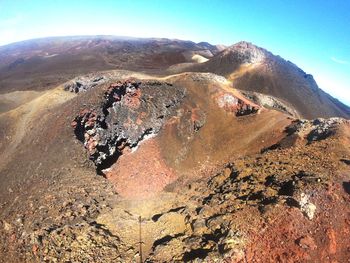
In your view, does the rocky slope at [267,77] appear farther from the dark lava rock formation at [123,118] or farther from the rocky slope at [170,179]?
the dark lava rock formation at [123,118]

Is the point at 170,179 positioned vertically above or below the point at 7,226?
above

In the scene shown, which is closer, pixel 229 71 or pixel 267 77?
pixel 267 77

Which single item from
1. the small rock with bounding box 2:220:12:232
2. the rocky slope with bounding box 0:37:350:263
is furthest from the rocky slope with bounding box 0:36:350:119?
the small rock with bounding box 2:220:12:232

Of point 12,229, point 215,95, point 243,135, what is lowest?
point 12,229

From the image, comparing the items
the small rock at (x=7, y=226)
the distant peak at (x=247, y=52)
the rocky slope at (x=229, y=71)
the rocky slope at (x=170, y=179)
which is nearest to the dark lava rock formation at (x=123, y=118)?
the rocky slope at (x=170, y=179)

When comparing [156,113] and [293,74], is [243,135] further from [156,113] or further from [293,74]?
[293,74]

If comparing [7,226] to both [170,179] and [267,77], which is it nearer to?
[170,179]

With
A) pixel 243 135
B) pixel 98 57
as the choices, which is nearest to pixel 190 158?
pixel 243 135

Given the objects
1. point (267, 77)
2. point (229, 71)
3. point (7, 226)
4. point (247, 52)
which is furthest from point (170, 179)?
point (247, 52)
